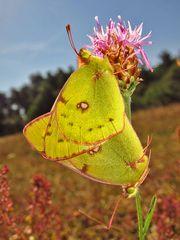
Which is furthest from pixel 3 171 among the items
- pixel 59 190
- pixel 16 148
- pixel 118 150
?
pixel 16 148

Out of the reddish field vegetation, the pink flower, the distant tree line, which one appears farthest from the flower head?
the distant tree line

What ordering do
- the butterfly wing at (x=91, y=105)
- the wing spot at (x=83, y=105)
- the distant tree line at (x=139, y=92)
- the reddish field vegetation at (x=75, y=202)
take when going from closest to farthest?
1. the butterfly wing at (x=91, y=105)
2. the wing spot at (x=83, y=105)
3. the reddish field vegetation at (x=75, y=202)
4. the distant tree line at (x=139, y=92)

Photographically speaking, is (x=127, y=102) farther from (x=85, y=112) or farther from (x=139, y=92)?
(x=139, y=92)

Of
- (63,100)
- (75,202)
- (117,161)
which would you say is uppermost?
(63,100)

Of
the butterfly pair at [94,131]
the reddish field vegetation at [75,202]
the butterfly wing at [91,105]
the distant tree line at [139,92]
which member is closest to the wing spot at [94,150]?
the butterfly pair at [94,131]

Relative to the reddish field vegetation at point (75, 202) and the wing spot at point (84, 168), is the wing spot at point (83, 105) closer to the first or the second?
the wing spot at point (84, 168)

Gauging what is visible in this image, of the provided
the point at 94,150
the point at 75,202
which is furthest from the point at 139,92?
the point at 94,150

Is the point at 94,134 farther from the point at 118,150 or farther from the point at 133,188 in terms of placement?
the point at 133,188
